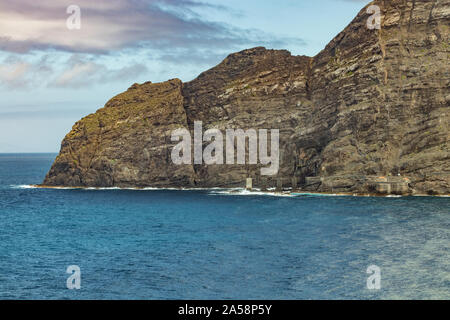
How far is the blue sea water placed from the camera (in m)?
51.0

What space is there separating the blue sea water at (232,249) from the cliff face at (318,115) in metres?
15.8

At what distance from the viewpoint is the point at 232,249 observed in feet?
224

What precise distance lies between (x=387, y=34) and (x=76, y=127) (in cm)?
9853

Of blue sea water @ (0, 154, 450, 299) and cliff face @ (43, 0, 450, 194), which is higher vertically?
cliff face @ (43, 0, 450, 194)

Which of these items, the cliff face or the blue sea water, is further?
the cliff face

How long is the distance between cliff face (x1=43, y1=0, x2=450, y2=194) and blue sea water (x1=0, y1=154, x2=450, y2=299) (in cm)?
1580

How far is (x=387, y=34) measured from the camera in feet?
449

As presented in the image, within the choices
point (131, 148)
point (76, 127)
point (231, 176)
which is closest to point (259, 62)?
point (231, 176)

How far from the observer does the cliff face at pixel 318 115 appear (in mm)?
125438

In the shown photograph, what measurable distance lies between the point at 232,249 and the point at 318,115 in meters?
82.8

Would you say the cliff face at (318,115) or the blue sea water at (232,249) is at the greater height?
the cliff face at (318,115)

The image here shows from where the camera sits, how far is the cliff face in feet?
412
